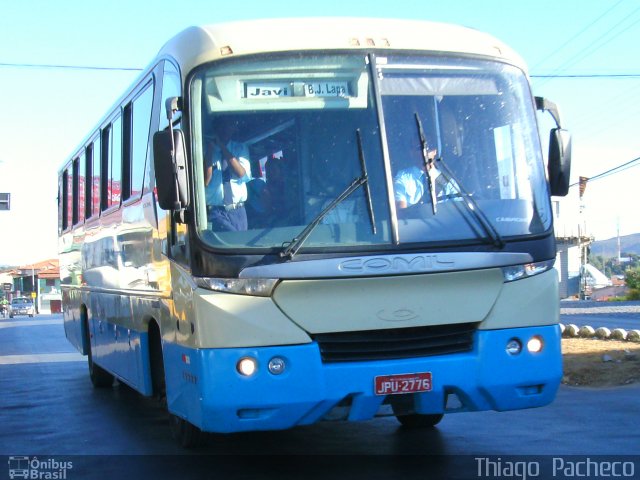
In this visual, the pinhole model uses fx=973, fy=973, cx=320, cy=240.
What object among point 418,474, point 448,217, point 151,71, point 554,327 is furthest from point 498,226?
point 151,71

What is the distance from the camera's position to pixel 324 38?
6.82 meters

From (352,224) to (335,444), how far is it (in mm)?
2666

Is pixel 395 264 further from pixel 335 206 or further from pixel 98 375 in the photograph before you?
pixel 98 375

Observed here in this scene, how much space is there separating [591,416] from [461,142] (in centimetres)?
392

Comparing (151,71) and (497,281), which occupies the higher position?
(151,71)

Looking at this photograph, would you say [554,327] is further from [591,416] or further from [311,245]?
[591,416]

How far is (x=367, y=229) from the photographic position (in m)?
6.41

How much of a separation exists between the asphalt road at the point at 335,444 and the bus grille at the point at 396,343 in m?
1.01

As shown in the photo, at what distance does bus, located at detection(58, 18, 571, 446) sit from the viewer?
20.5 ft

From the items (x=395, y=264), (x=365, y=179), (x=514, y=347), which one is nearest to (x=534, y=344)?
(x=514, y=347)

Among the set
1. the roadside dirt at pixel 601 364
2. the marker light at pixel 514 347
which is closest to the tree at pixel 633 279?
the roadside dirt at pixel 601 364

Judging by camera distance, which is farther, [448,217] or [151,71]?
[151,71]

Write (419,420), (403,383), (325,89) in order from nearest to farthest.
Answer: (403,383)
(325,89)
(419,420)

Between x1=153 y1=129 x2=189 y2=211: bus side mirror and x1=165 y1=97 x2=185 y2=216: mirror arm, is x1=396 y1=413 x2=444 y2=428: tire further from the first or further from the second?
x1=153 y1=129 x2=189 y2=211: bus side mirror
